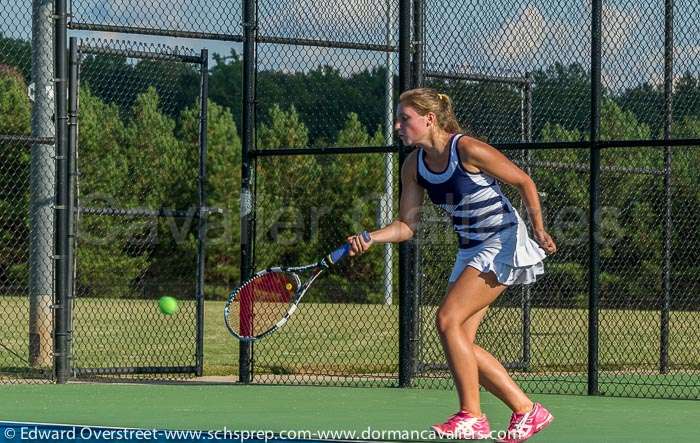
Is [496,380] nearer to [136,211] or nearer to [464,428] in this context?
[464,428]

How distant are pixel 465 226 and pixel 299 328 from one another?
51.6 feet

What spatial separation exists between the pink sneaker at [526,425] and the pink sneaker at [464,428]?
107 mm

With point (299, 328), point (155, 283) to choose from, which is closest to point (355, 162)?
point (155, 283)

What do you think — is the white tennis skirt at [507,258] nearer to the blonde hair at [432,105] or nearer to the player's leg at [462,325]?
the player's leg at [462,325]

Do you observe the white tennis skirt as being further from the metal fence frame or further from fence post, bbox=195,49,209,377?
fence post, bbox=195,49,209,377

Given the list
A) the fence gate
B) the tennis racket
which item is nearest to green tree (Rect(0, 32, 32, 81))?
the fence gate

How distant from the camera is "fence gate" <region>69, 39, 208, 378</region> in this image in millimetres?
12018

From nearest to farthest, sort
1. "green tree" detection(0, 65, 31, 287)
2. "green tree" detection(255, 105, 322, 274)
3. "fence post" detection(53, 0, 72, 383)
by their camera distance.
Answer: "fence post" detection(53, 0, 72, 383) < "green tree" detection(0, 65, 31, 287) < "green tree" detection(255, 105, 322, 274)

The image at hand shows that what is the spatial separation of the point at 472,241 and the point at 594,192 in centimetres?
305

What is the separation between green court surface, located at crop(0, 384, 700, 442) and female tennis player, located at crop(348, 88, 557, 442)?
351 millimetres

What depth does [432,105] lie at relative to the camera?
23.3 ft

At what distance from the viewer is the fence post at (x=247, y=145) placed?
1123cm

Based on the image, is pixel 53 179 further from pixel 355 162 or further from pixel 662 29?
pixel 355 162

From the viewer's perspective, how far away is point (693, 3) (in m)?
11.3
